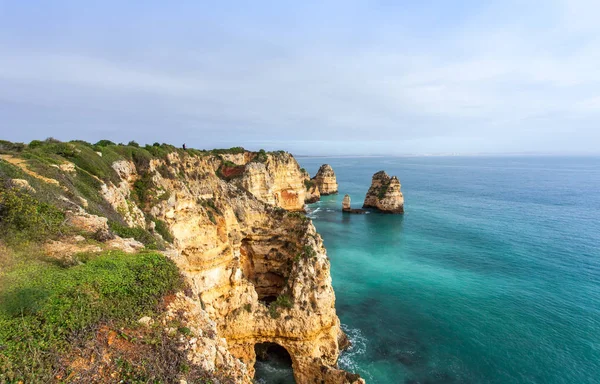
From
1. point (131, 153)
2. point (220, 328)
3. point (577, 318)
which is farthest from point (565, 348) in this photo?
point (131, 153)

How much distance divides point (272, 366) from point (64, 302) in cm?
1832

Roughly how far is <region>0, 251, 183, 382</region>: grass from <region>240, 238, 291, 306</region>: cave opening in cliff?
15888 mm

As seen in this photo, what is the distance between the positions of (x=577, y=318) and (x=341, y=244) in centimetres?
2808

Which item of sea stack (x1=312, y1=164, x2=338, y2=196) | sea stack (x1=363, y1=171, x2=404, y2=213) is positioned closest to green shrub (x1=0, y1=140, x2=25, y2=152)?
sea stack (x1=363, y1=171, x2=404, y2=213)

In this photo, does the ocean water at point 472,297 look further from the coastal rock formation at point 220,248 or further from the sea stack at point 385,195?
the sea stack at point 385,195

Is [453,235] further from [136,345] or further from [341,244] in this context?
[136,345]

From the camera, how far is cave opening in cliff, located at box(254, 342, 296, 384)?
20750mm

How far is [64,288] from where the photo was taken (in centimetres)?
766

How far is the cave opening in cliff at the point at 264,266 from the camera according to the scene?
25.4m

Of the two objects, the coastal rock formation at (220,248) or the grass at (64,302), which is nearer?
the grass at (64,302)

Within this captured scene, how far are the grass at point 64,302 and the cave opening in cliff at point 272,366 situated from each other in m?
15.4

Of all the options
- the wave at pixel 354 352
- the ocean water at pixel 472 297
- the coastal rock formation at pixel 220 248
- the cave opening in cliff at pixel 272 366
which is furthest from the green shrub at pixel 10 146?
the ocean water at pixel 472 297

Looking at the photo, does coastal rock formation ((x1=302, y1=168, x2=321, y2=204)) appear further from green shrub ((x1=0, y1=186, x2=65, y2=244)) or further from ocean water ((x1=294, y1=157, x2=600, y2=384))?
green shrub ((x1=0, y1=186, x2=65, y2=244))

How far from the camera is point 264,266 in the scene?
26.0 m
